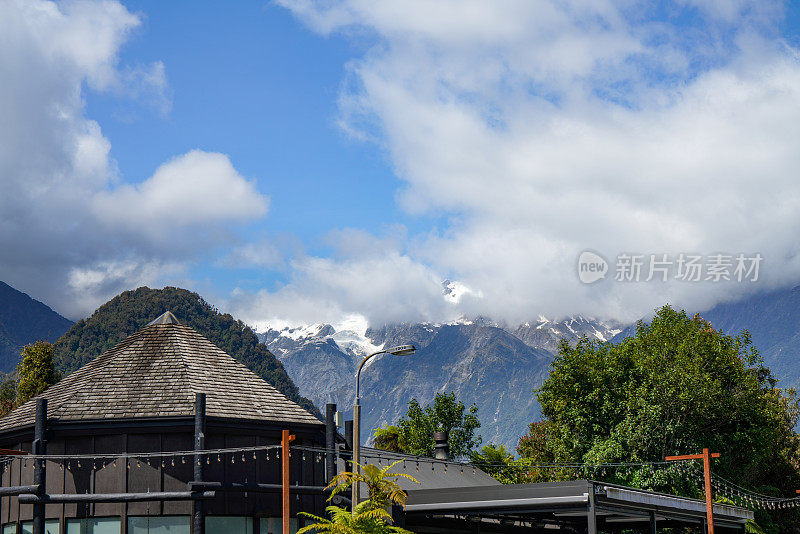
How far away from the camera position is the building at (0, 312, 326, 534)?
3083 cm

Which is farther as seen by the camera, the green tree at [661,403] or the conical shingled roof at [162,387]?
the green tree at [661,403]

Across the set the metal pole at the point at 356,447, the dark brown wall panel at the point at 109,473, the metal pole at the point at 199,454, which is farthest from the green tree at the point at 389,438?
the metal pole at the point at 356,447

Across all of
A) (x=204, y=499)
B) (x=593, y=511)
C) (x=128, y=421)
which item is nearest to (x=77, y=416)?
(x=128, y=421)

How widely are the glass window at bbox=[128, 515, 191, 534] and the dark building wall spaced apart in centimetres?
21

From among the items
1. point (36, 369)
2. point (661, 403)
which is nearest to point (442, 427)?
point (661, 403)

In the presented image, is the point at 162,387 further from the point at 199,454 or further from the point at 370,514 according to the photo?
the point at 370,514

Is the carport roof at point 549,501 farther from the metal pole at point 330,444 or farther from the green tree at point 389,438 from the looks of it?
the green tree at point 389,438

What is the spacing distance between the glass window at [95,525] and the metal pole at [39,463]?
98 centimetres

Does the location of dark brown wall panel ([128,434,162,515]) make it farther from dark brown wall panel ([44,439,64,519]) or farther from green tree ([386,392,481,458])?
green tree ([386,392,481,458])

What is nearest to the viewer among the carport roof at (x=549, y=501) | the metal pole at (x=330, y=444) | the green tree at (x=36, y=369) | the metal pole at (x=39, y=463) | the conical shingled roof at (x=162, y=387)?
the carport roof at (x=549, y=501)

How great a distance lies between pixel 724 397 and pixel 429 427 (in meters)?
33.4

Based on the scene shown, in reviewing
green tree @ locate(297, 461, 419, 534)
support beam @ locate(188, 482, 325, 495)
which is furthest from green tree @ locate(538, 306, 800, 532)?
green tree @ locate(297, 461, 419, 534)

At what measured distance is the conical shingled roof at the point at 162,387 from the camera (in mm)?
31953

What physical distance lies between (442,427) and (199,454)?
174ft
